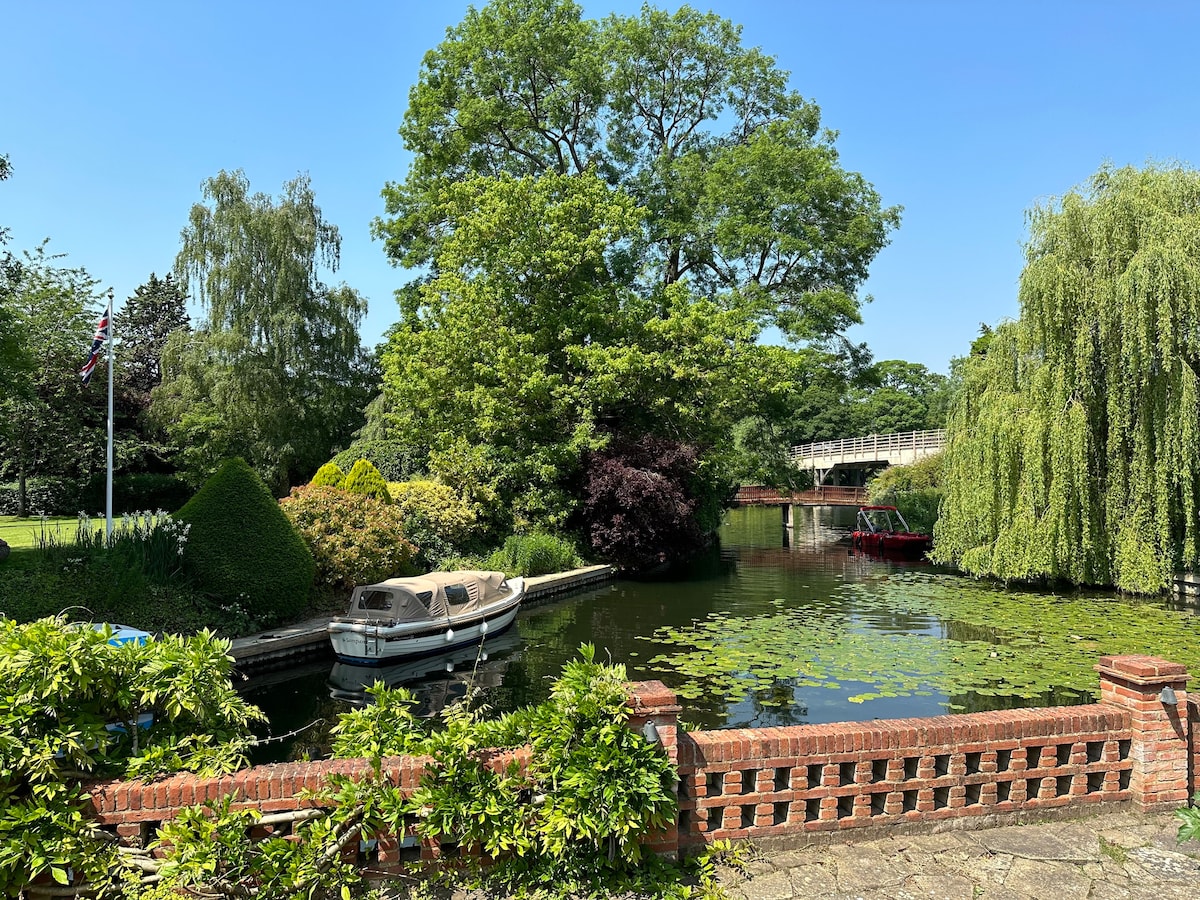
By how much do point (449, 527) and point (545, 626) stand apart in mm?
5667

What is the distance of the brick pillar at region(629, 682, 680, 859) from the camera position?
4121 millimetres

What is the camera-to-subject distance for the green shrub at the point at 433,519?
20.4 metres

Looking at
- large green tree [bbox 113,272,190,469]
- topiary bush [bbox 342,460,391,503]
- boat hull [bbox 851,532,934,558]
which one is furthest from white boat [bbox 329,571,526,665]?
large green tree [bbox 113,272,190,469]

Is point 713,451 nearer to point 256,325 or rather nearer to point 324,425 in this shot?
point 324,425

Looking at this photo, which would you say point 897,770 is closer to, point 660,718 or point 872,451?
point 660,718

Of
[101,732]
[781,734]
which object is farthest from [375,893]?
[781,734]

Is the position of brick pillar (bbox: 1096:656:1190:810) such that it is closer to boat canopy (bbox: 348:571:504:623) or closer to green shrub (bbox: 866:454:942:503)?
boat canopy (bbox: 348:571:504:623)

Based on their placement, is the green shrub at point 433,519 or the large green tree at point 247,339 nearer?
the green shrub at point 433,519

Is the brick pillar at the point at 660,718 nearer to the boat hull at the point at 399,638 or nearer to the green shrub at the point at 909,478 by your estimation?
the boat hull at the point at 399,638

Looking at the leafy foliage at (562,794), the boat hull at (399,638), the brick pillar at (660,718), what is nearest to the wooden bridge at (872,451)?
the boat hull at (399,638)

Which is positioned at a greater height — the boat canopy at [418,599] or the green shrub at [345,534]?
the green shrub at [345,534]

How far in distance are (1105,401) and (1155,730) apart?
15.6 m

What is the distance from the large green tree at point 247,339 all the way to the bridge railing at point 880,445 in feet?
101

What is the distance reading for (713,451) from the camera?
27.1 metres
